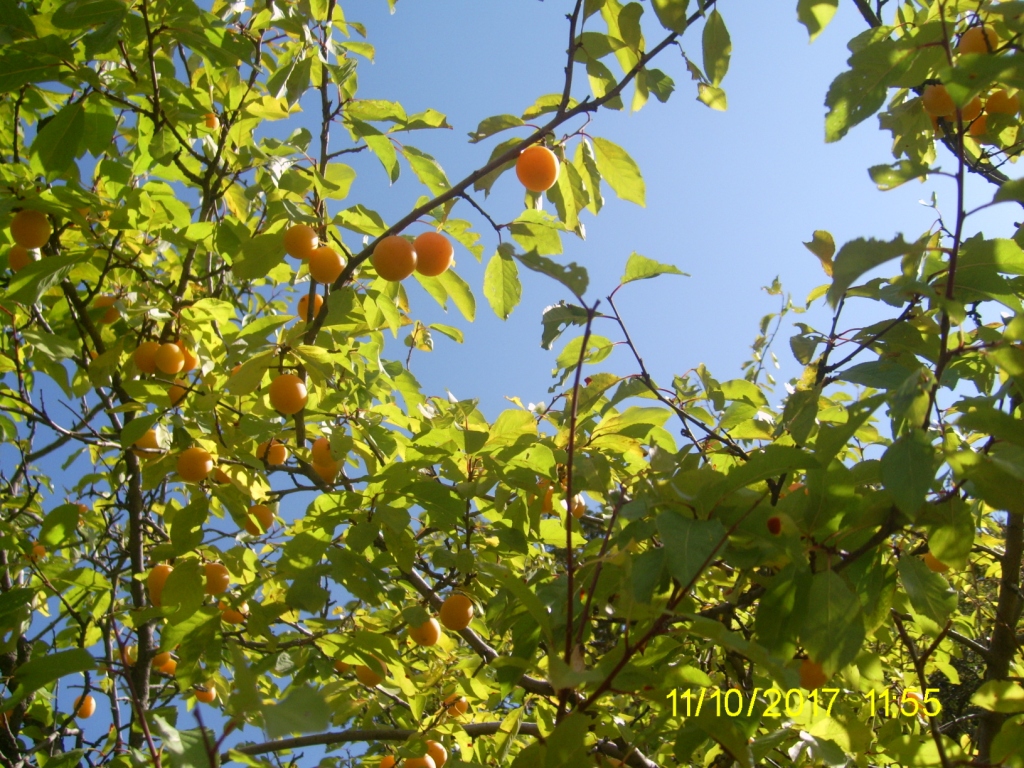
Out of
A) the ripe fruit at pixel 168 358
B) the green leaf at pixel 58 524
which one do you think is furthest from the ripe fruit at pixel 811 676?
the green leaf at pixel 58 524

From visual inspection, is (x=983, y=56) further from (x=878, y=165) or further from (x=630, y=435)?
(x=630, y=435)

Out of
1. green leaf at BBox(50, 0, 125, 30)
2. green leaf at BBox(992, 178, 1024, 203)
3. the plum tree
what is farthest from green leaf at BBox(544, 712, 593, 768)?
green leaf at BBox(50, 0, 125, 30)

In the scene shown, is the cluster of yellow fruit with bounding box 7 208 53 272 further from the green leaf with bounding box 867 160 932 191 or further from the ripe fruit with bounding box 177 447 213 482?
the green leaf with bounding box 867 160 932 191

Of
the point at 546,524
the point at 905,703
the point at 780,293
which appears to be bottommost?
the point at 905,703

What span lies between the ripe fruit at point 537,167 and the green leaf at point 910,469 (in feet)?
3.87

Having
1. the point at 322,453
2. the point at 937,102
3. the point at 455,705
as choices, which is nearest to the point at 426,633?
the point at 455,705

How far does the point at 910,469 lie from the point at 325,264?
1.57 metres

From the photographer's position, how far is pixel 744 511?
1262 millimetres

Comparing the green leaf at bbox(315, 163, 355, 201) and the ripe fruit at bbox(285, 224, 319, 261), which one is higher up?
the green leaf at bbox(315, 163, 355, 201)

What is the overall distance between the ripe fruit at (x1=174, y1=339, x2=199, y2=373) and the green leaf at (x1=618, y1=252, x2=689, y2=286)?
5.40ft

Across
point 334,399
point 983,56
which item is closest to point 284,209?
point 334,399

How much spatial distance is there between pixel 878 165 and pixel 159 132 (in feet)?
7.12

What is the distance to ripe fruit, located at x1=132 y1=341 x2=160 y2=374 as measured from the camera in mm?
2408

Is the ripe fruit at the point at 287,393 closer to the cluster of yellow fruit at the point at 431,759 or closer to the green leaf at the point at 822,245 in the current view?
the cluster of yellow fruit at the point at 431,759
